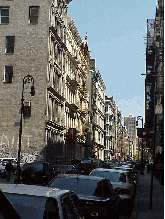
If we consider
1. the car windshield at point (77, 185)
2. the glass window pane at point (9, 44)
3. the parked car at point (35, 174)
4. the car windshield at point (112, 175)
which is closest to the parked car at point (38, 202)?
the car windshield at point (77, 185)

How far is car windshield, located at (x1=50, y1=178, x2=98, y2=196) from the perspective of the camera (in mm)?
10125

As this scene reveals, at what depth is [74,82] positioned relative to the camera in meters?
64.1

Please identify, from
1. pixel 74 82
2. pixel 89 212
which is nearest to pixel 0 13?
pixel 74 82

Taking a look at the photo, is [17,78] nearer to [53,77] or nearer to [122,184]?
[53,77]

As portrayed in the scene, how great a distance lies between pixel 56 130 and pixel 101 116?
213 ft

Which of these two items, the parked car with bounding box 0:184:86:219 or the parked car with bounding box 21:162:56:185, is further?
the parked car with bounding box 21:162:56:185

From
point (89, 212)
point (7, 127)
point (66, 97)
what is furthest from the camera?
point (66, 97)

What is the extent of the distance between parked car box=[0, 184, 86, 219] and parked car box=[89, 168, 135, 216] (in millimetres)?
8952

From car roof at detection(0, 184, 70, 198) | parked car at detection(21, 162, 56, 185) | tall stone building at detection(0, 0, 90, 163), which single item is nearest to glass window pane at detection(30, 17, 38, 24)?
tall stone building at detection(0, 0, 90, 163)

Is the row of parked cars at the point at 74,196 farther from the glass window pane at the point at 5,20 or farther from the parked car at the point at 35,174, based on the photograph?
Result: the glass window pane at the point at 5,20

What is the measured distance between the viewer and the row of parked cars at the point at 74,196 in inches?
212

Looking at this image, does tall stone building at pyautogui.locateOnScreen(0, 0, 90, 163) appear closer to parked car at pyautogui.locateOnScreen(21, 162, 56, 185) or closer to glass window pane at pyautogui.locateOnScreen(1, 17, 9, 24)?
glass window pane at pyautogui.locateOnScreen(1, 17, 9, 24)

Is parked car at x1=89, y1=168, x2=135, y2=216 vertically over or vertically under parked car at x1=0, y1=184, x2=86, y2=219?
under

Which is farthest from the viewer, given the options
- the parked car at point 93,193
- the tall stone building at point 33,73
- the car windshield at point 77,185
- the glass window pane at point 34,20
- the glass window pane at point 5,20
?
the glass window pane at point 5,20
